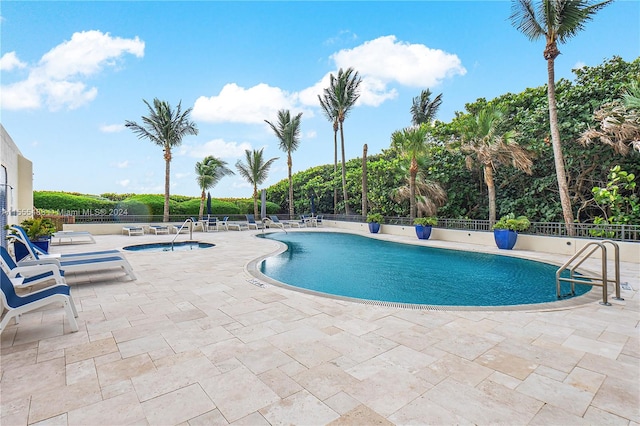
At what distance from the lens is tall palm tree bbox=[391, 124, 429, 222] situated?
555 inches

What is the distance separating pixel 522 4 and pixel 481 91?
5428 millimetres

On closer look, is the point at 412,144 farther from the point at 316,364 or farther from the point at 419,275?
the point at 316,364

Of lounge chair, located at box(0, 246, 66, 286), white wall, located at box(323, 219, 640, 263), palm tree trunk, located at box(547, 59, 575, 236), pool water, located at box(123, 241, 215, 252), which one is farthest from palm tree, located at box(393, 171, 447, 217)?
lounge chair, located at box(0, 246, 66, 286)

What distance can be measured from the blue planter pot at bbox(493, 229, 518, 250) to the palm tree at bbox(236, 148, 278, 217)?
52.1ft

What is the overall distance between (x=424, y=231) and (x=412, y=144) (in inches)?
157

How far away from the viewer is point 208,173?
20.1 m

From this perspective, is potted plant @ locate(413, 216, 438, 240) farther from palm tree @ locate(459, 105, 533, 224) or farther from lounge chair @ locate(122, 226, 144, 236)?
lounge chair @ locate(122, 226, 144, 236)

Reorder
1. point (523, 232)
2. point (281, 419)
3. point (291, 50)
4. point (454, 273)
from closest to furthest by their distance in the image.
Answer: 1. point (281, 419)
2. point (454, 273)
3. point (523, 232)
4. point (291, 50)

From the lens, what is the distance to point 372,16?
15.3m

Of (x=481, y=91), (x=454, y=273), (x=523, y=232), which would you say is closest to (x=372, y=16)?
(x=481, y=91)

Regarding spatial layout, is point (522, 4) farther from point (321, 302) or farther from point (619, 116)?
point (321, 302)

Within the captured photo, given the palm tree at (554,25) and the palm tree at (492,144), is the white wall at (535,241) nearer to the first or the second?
the palm tree at (554,25)

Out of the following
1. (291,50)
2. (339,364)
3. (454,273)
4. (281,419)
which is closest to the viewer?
(281,419)

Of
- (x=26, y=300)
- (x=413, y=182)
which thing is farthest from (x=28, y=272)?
(x=413, y=182)
